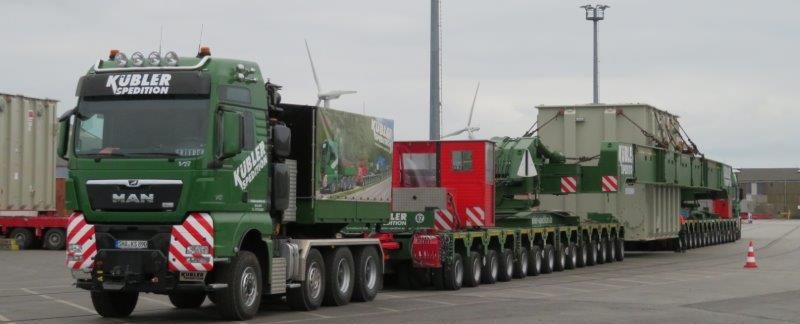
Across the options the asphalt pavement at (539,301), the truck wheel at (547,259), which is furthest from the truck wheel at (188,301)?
the truck wheel at (547,259)

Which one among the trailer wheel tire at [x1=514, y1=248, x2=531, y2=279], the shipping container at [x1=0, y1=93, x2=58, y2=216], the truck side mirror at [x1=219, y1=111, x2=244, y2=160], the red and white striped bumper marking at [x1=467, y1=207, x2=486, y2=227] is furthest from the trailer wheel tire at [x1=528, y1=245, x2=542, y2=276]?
the shipping container at [x1=0, y1=93, x2=58, y2=216]

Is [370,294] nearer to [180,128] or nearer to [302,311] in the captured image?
[302,311]

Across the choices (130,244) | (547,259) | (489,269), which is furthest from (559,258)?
(130,244)

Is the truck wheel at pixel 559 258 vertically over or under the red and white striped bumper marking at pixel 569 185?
under

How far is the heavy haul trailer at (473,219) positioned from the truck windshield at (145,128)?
725cm

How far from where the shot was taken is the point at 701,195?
144 feet

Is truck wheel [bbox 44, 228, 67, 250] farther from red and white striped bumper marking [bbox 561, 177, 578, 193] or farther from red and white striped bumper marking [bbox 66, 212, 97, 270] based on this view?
red and white striped bumper marking [bbox 66, 212, 97, 270]

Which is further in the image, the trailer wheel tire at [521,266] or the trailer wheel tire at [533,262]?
the trailer wheel tire at [533,262]

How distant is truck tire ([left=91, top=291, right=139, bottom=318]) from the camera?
1532cm

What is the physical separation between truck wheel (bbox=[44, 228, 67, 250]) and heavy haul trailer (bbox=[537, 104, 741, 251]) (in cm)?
1402

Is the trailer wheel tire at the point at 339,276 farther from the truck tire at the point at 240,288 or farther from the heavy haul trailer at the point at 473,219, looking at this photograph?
the heavy haul trailer at the point at 473,219

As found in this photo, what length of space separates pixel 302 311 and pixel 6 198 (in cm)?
1995

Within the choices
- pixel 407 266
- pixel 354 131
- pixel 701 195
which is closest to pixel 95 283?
pixel 354 131

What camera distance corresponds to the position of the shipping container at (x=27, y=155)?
3388cm
